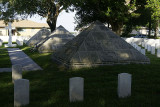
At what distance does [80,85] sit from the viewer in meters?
6.93

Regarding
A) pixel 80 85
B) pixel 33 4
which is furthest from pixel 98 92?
pixel 33 4

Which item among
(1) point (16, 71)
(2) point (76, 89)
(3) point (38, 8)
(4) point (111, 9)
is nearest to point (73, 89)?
(2) point (76, 89)

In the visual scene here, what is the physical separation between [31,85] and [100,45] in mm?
6133

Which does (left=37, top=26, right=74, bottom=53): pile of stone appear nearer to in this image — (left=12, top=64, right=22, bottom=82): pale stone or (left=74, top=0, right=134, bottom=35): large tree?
(left=74, top=0, right=134, bottom=35): large tree

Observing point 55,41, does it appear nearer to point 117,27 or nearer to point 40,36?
point 117,27

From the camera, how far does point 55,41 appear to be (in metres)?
26.4

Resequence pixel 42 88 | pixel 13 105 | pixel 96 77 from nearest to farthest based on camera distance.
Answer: pixel 13 105 < pixel 42 88 < pixel 96 77

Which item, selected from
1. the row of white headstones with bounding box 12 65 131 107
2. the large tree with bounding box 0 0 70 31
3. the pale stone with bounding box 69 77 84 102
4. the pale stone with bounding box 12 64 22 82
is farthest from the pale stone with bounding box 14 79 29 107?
the large tree with bounding box 0 0 70 31

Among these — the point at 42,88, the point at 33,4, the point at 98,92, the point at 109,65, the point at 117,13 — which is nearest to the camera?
the point at 98,92

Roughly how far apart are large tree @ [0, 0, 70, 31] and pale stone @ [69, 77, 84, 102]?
2353 centimetres

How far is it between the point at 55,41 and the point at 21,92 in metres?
20.0

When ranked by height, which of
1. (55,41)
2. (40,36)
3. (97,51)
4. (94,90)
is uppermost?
(40,36)

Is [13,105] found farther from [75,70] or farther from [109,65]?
[109,65]

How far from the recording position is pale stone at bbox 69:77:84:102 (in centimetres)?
682
